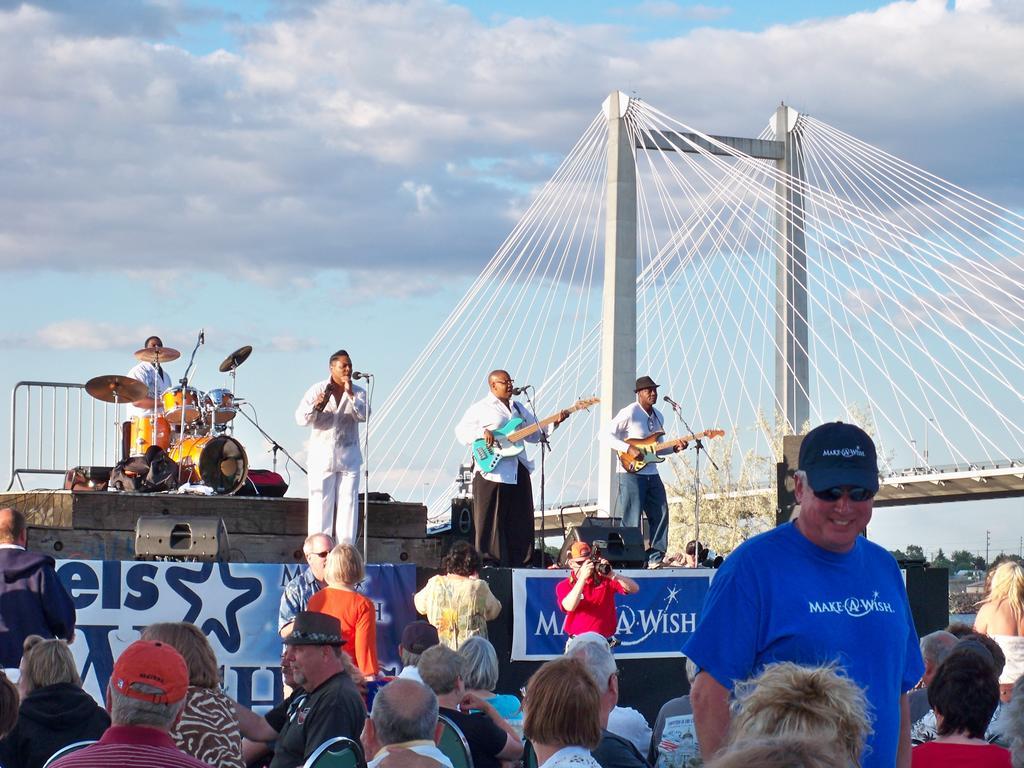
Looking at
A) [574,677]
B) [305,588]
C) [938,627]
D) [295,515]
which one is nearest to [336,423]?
[295,515]

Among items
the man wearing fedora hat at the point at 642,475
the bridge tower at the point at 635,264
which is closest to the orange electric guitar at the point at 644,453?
the man wearing fedora hat at the point at 642,475

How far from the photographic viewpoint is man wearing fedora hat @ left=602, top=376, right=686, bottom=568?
536 inches

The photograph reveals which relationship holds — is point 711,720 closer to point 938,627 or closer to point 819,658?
point 819,658

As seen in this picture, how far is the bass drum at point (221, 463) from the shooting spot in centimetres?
1259

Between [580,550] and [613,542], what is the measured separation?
1.15 m

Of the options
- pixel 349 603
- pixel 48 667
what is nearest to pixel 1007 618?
pixel 349 603

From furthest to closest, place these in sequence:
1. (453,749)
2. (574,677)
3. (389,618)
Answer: (389,618) < (453,749) < (574,677)

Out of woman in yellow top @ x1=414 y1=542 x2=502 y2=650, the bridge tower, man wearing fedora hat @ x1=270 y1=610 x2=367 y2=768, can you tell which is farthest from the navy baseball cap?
the bridge tower

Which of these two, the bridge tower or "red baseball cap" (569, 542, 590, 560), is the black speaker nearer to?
"red baseball cap" (569, 542, 590, 560)

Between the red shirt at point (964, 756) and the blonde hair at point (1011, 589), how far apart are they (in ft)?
7.57

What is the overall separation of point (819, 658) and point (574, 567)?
6.60m

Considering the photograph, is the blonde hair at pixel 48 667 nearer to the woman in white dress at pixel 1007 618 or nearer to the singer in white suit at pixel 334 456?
the woman in white dress at pixel 1007 618

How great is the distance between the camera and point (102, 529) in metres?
11.4

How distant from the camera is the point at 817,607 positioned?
359 cm
